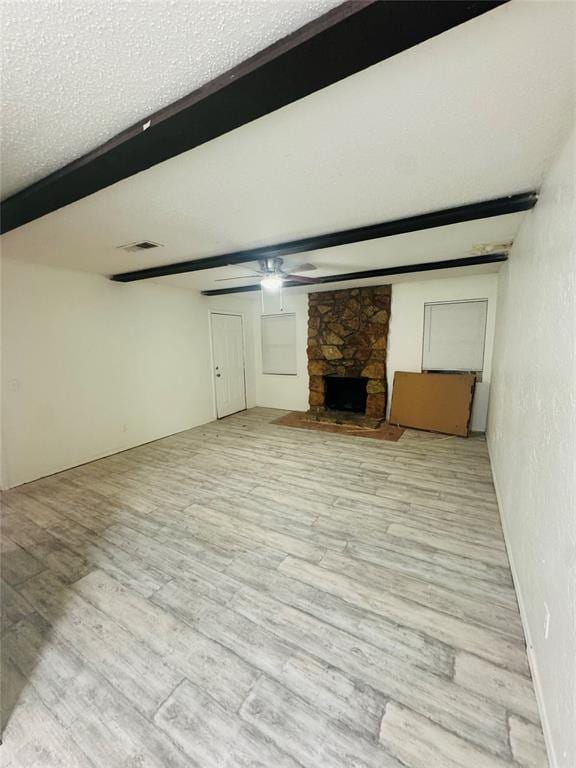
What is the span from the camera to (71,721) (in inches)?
49.0

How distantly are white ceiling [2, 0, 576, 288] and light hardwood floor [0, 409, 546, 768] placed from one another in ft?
7.68

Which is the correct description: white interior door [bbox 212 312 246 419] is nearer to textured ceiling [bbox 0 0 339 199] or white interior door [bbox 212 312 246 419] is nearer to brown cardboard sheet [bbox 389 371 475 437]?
brown cardboard sheet [bbox 389 371 475 437]

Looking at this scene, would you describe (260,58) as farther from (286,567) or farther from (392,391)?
(392,391)

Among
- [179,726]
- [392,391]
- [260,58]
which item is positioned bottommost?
[179,726]

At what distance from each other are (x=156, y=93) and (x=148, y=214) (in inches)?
43.1

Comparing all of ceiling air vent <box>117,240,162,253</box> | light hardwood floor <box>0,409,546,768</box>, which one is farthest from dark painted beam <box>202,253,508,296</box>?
light hardwood floor <box>0,409,546,768</box>

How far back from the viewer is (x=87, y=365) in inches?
148

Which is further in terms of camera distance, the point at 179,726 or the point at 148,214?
the point at 148,214

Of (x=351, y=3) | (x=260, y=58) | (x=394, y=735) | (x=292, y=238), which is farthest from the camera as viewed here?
(x=292, y=238)

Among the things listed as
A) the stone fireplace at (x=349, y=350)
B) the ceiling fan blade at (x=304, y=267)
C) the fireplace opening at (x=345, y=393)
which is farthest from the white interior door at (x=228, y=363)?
the ceiling fan blade at (x=304, y=267)

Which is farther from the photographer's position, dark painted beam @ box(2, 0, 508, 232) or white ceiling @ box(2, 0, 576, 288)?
white ceiling @ box(2, 0, 576, 288)

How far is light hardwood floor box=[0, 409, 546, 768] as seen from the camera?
3.85 ft

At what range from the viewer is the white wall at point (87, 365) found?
3186 mm

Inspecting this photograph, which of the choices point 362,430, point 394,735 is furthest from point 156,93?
point 362,430
